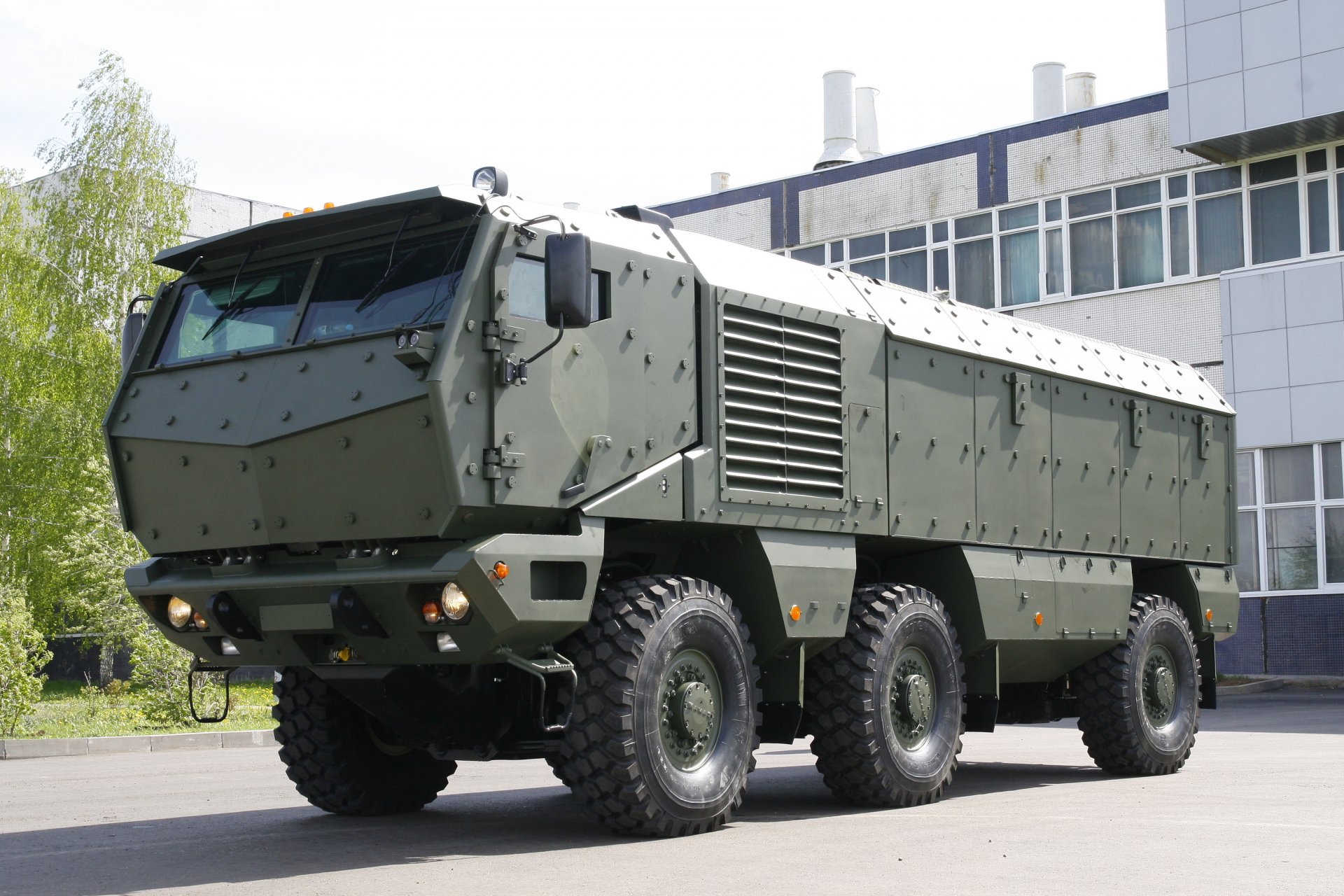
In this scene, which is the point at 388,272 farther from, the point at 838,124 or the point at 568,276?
the point at 838,124

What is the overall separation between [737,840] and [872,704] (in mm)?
1645

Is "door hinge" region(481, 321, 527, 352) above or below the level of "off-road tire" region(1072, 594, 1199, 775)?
above

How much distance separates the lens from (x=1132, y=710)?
41.5ft

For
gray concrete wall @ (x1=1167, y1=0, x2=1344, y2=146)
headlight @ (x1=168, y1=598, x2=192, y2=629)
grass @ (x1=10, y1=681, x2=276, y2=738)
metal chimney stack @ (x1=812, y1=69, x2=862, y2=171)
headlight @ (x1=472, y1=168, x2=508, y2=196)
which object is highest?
metal chimney stack @ (x1=812, y1=69, x2=862, y2=171)

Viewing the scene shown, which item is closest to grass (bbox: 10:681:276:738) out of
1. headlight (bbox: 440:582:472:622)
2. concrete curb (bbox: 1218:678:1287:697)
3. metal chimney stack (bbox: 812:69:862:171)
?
headlight (bbox: 440:582:472:622)

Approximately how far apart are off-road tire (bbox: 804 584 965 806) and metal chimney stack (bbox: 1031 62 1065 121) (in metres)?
27.7

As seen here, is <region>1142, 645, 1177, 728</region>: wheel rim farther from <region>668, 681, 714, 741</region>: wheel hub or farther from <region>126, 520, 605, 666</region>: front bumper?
<region>126, 520, 605, 666</region>: front bumper

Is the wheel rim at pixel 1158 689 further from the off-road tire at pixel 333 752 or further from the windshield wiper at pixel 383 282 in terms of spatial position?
the windshield wiper at pixel 383 282

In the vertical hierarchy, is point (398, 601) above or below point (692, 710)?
above

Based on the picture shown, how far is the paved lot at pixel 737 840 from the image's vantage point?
707cm

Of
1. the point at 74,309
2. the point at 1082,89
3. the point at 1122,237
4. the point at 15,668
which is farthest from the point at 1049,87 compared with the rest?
the point at 15,668

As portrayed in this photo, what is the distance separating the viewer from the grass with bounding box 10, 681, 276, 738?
18.7 m

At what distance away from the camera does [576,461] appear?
832 centimetres

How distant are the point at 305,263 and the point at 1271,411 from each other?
2329 centimetres
